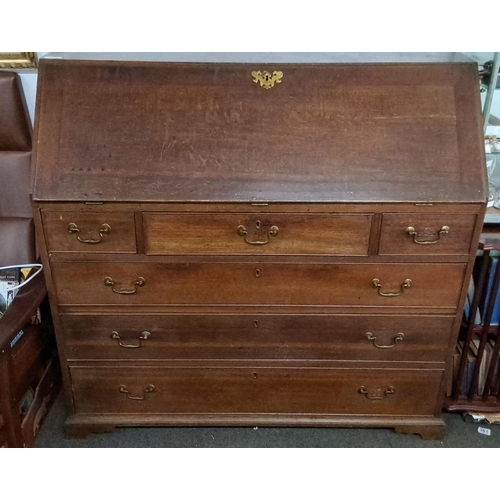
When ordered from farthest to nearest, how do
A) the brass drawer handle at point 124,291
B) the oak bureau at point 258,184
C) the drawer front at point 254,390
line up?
1. the drawer front at point 254,390
2. the brass drawer handle at point 124,291
3. the oak bureau at point 258,184

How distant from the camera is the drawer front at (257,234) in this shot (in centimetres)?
153

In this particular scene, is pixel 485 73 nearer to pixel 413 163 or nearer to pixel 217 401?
pixel 413 163

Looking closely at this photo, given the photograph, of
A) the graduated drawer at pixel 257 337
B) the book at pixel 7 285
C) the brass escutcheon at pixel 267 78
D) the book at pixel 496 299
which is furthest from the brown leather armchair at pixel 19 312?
the book at pixel 496 299

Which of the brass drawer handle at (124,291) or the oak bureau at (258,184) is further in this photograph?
the brass drawer handle at (124,291)

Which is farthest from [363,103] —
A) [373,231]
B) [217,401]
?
[217,401]

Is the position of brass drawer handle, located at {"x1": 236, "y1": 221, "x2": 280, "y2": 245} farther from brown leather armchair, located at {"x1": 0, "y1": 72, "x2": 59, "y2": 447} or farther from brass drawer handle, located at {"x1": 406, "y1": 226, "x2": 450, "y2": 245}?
brown leather armchair, located at {"x1": 0, "y1": 72, "x2": 59, "y2": 447}

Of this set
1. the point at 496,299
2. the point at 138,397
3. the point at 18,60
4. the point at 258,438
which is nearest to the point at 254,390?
the point at 258,438

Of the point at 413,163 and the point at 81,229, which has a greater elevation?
the point at 413,163

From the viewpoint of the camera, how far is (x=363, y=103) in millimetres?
1555

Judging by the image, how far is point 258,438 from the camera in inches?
74.8

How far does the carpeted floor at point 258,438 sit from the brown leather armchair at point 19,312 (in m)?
0.15

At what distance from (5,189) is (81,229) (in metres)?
0.56

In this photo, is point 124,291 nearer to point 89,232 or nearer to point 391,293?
point 89,232

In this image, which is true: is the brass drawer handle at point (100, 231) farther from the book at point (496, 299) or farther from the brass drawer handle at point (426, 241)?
the book at point (496, 299)
